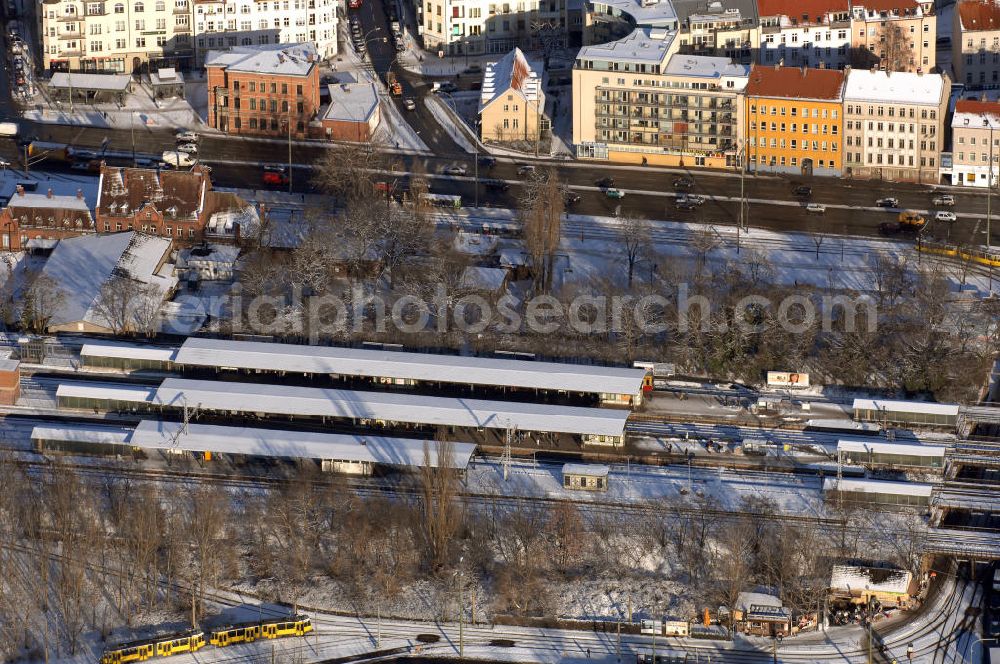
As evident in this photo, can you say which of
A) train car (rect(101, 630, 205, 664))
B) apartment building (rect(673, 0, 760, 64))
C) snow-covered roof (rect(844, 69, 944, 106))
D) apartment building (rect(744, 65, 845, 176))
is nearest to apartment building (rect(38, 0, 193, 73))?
apartment building (rect(673, 0, 760, 64))

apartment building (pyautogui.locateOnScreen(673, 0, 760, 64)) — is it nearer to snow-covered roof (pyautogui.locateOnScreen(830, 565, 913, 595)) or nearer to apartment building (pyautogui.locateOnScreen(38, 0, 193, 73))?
apartment building (pyautogui.locateOnScreen(38, 0, 193, 73))

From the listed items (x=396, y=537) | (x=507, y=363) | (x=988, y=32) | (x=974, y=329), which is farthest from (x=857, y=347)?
(x=988, y=32)

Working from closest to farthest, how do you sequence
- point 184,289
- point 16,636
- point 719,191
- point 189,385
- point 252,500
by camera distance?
point 16,636 < point 252,500 < point 189,385 < point 184,289 < point 719,191

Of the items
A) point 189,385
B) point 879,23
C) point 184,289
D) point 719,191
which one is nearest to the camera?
point 189,385

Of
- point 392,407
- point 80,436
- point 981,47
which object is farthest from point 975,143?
point 80,436

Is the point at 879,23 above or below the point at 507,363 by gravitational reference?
above

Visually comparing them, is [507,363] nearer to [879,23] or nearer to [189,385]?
[189,385]
